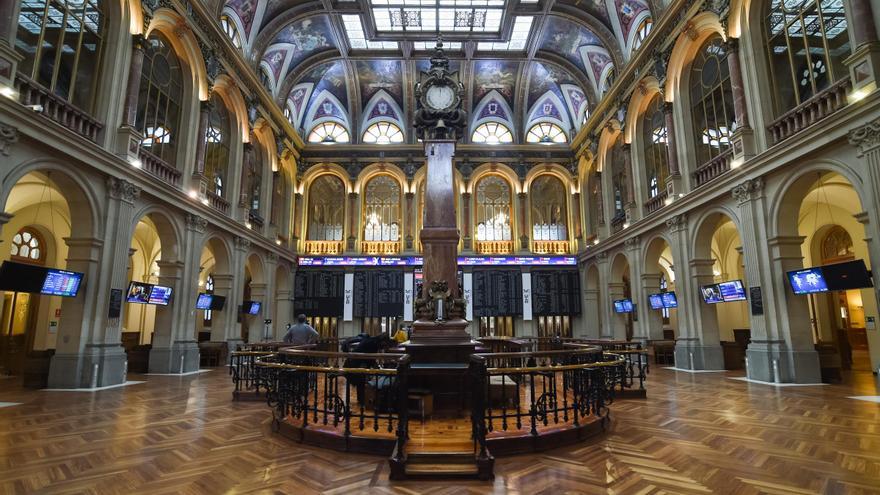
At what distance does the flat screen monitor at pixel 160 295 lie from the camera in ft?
37.2

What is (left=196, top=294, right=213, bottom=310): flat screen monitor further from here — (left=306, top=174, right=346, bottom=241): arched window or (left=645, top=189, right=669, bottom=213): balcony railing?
(left=645, top=189, right=669, bottom=213): balcony railing

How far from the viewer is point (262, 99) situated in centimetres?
1745

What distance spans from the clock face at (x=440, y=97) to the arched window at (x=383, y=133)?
15.9m

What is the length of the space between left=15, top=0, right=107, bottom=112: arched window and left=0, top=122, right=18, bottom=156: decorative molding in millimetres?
1402

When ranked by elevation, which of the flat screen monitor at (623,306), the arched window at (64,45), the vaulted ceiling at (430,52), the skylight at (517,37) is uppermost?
the skylight at (517,37)

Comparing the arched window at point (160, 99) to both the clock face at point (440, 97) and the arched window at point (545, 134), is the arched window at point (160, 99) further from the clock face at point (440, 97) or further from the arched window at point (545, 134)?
the arched window at point (545, 134)

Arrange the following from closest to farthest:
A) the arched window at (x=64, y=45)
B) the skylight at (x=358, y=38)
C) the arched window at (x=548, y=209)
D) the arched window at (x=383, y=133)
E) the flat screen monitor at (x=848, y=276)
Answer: the flat screen monitor at (x=848, y=276)
the arched window at (x=64, y=45)
the skylight at (x=358, y=38)
the arched window at (x=548, y=209)
the arched window at (x=383, y=133)

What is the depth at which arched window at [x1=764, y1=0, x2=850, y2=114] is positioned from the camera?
8516 millimetres

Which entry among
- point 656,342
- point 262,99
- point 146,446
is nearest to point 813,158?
point 656,342

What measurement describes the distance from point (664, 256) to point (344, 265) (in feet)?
53.1

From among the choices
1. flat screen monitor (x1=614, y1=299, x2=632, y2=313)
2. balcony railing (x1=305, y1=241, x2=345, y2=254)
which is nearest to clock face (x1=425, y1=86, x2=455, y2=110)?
flat screen monitor (x1=614, y1=299, x2=632, y2=313)

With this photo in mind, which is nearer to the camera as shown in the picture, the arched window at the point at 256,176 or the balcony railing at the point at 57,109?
the balcony railing at the point at 57,109

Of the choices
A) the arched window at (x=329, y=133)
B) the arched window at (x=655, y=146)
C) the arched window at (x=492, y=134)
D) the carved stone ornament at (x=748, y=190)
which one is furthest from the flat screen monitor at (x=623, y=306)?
the arched window at (x=329, y=133)

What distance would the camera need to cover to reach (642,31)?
15.7 meters
